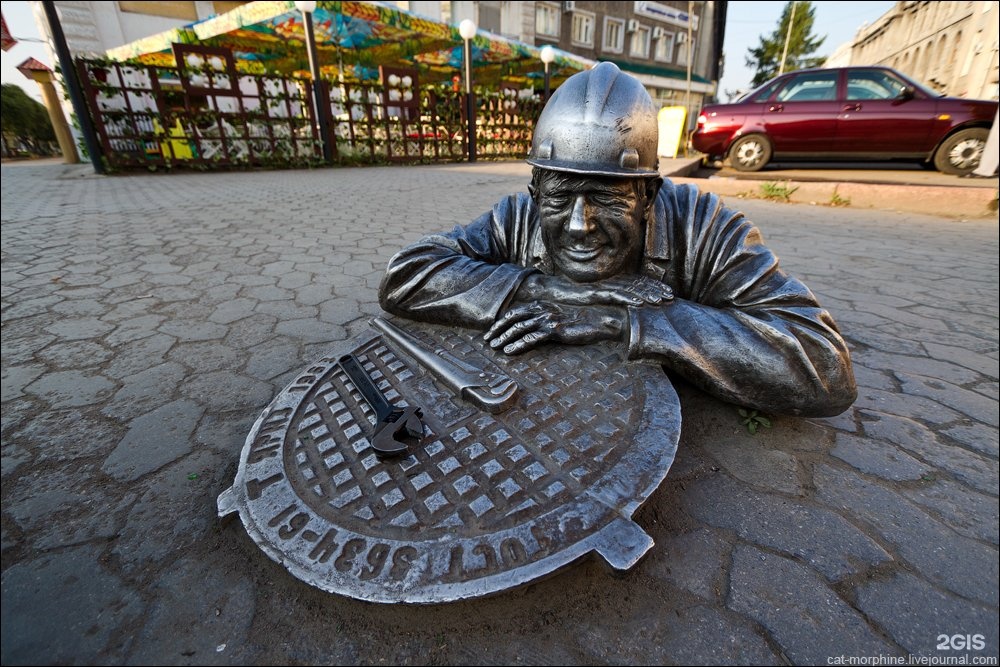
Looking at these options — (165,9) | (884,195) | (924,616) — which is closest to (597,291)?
(924,616)

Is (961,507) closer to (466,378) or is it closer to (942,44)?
(466,378)

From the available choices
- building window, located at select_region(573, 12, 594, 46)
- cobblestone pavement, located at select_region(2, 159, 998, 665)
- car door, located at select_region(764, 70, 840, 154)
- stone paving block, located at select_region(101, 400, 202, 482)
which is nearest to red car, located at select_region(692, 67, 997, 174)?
car door, located at select_region(764, 70, 840, 154)

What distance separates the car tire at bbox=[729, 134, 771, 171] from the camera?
7.99 meters

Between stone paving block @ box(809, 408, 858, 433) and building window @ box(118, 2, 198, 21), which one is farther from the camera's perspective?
building window @ box(118, 2, 198, 21)

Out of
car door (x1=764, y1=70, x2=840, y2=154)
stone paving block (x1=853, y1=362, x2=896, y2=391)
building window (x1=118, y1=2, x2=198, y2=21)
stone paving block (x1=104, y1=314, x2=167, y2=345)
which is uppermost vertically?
building window (x1=118, y1=2, x2=198, y2=21)

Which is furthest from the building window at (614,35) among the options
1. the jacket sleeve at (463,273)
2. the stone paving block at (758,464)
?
the stone paving block at (758,464)

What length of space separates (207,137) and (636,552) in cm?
1178

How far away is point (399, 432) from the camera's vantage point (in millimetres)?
1291

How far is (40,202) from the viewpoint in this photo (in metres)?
6.39

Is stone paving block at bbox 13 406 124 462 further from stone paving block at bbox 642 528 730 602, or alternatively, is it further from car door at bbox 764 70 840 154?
car door at bbox 764 70 840 154

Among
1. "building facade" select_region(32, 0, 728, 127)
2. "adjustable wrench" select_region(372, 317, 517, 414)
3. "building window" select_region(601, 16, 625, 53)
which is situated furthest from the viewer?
"building window" select_region(601, 16, 625, 53)

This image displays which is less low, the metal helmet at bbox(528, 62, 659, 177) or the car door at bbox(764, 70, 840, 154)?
the car door at bbox(764, 70, 840, 154)

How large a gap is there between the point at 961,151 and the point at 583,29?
71.6 feet

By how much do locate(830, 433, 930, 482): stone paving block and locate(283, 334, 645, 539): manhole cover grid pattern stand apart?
82 centimetres
